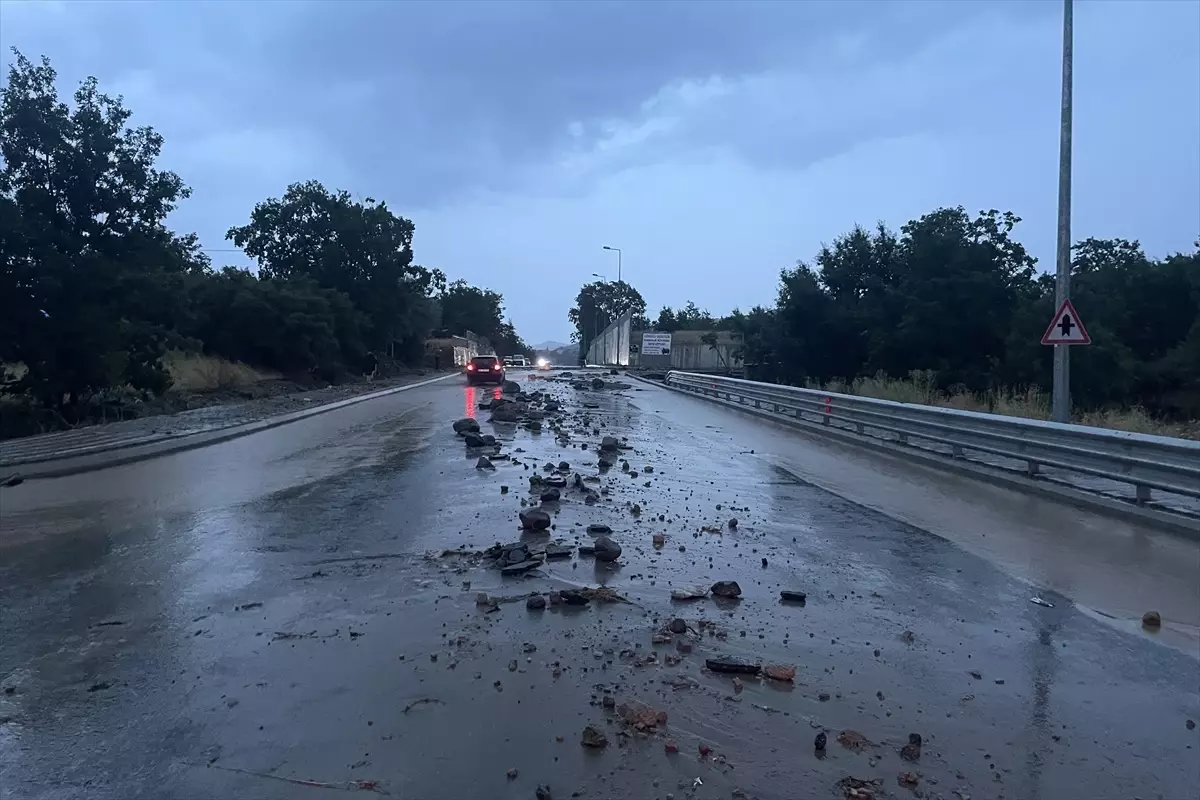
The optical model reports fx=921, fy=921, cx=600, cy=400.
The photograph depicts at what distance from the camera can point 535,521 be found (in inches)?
379

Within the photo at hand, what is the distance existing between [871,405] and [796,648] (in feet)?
50.1

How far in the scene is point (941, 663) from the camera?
→ 588 centimetres

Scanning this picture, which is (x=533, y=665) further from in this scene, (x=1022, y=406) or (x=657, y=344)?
(x=657, y=344)

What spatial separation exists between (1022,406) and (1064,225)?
583 cm

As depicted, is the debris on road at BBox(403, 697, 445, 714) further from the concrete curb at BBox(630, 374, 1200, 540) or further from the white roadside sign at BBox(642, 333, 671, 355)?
the white roadside sign at BBox(642, 333, 671, 355)

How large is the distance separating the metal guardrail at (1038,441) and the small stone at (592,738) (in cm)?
842

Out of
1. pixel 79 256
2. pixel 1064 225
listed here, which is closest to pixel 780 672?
pixel 1064 225

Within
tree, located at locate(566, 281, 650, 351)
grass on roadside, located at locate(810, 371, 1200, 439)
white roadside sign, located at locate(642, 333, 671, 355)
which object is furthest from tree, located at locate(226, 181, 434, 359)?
tree, located at locate(566, 281, 650, 351)

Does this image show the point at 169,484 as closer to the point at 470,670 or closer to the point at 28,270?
the point at 470,670

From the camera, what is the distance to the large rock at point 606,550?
838cm

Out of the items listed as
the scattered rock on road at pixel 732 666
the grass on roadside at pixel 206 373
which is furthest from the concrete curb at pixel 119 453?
the grass on roadside at pixel 206 373

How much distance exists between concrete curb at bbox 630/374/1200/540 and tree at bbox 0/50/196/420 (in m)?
21.6

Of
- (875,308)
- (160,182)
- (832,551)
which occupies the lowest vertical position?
(832,551)

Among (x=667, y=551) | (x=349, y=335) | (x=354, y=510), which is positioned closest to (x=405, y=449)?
(x=354, y=510)
